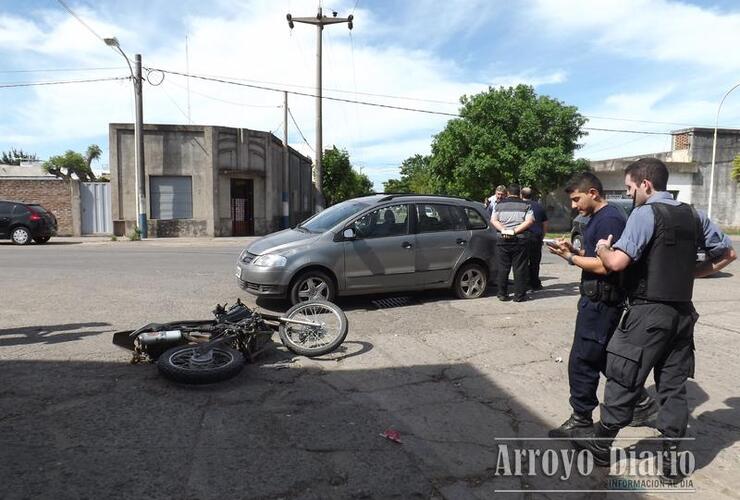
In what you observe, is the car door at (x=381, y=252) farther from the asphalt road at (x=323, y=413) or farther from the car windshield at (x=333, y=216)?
the asphalt road at (x=323, y=413)

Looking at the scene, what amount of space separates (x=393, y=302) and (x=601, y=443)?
4740mm

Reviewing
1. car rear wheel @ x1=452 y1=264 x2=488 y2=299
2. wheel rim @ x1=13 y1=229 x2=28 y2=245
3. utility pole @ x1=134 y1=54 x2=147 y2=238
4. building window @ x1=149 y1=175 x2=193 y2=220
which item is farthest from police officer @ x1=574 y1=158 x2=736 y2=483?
building window @ x1=149 y1=175 x2=193 y2=220

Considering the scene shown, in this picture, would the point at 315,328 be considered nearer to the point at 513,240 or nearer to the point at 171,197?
the point at 513,240

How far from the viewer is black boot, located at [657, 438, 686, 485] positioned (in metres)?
3.08

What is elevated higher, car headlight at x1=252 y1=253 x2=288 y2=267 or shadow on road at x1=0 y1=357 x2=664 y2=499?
car headlight at x1=252 y1=253 x2=288 y2=267

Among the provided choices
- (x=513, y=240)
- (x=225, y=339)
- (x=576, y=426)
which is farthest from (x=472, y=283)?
(x=576, y=426)

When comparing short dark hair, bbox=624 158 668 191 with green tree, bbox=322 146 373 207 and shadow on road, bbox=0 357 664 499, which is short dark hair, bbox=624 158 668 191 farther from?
green tree, bbox=322 146 373 207

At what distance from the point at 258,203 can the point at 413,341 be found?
837 inches

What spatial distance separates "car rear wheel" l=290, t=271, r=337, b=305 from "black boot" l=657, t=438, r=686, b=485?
14.9ft

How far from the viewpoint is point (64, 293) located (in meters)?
8.27

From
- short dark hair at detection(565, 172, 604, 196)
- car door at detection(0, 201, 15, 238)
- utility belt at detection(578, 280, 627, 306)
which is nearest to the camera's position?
utility belt at detection(578, 280, 627, 306)

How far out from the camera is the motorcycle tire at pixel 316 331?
5207 millimetres

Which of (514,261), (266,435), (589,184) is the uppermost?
(589,184)

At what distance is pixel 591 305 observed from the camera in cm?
338
